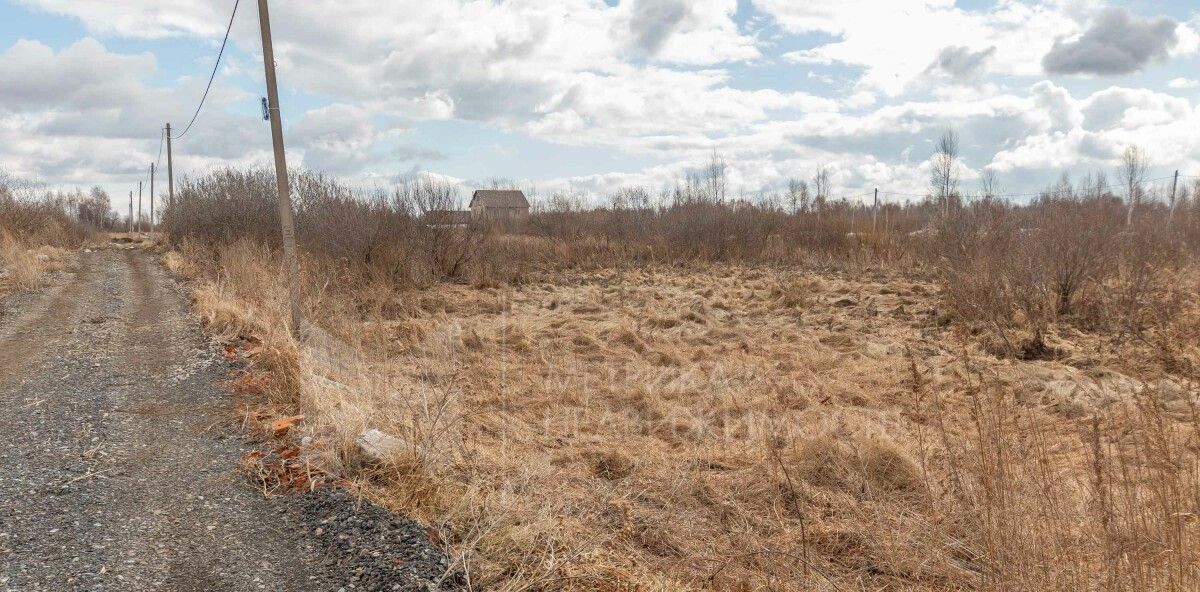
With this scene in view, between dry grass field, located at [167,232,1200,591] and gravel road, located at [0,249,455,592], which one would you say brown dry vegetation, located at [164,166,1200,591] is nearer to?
dry grass field, located at [167,232,1200,591]

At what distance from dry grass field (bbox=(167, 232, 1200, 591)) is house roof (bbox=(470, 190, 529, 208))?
6.61m

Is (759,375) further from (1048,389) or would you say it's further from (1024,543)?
(1024,543)

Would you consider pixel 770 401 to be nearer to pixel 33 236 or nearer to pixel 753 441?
pixel 753 441

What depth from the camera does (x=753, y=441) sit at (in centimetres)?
605

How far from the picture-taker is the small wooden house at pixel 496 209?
1806cm

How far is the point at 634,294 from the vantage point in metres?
16.0

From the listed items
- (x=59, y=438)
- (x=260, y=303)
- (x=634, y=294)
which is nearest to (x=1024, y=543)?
(x=59, y=438)

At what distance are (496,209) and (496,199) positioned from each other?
284 cm

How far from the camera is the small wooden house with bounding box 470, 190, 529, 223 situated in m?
18.1

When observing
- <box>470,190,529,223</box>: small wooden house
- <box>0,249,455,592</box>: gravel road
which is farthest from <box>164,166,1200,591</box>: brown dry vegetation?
<box>470,190,529,223</box>: small wooden house

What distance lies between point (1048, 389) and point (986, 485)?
Answer: 5.02m

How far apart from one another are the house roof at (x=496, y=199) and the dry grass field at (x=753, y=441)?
6612 millimetres

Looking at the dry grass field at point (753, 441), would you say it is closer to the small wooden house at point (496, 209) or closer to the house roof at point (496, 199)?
the small wooden house at point (496, 209)

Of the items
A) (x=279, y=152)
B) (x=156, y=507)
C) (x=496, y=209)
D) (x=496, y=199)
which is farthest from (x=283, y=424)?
(x=496, y=199)
